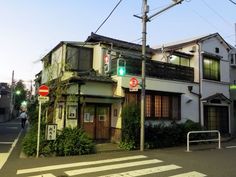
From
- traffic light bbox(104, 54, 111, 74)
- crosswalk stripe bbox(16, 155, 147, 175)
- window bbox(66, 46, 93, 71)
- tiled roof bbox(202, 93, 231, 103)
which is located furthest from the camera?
tiled roof bbox(202, 93, 231, 103)

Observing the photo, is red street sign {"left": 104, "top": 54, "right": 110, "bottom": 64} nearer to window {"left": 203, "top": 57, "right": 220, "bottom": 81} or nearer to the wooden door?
the wooden door

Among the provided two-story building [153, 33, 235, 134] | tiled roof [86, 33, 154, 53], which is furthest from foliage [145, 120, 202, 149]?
tiled roof [86, 33, 154, 53]

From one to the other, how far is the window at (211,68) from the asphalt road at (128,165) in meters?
9.22

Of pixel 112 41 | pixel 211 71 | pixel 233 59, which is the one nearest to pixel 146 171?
pixel 112 41

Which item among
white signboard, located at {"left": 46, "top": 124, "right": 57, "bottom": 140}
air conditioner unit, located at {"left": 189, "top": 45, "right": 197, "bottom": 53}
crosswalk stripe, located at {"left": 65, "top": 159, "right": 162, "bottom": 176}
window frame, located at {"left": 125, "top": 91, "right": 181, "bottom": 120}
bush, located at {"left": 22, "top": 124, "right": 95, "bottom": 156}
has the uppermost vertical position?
air conditioner unit, located at {"left": 189, "top": 45, "right": 197, "bottom": 53}

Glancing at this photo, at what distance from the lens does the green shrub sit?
1352cm

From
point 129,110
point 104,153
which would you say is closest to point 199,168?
point 104,153

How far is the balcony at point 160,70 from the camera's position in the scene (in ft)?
61.4

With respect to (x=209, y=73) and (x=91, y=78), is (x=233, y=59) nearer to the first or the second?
(x=209, y=73)

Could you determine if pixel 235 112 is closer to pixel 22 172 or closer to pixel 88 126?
pixel 88 126

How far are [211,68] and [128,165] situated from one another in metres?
14.3

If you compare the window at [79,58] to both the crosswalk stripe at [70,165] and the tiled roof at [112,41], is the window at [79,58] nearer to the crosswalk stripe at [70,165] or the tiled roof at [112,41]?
the tiled roof at [112,41]

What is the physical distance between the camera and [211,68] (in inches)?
910

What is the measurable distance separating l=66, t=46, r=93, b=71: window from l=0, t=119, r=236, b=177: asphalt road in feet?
25.6
